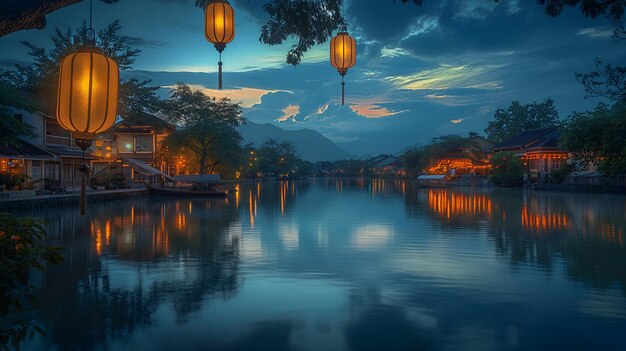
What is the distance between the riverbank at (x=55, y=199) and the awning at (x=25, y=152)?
116 inches

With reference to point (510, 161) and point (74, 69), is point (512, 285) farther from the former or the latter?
point (510, 161)

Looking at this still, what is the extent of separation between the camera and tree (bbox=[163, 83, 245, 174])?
45.8 meters

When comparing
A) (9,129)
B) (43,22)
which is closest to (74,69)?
(43,22)

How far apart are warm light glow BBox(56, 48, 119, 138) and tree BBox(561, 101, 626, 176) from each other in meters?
22.7

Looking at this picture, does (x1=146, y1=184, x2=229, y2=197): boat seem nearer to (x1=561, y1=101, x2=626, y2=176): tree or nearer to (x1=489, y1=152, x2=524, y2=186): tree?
(x1=561, y1=101, x2=626, y2=176): tree

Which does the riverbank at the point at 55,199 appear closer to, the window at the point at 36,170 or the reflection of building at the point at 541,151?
the window at the point at 36,170

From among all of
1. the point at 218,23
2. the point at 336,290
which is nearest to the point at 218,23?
the point at 218,23

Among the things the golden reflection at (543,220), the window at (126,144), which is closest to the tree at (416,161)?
the window at (126,144)

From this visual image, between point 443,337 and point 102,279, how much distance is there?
594cm

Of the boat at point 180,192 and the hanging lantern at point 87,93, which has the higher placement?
the hanging lantern at point 87,93

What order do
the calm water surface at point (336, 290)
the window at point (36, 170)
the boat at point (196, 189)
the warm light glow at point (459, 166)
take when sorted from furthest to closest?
the warm light glow at point (459, 166) < the boat at point (196, 189) < the window at point (36, 170) < the calm water surface at point (336, 290)

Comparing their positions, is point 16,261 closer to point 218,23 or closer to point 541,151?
point 218,23

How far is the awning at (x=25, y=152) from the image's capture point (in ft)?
82.0

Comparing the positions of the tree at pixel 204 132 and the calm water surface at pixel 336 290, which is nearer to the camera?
the calm water surface at pixel 336 290
